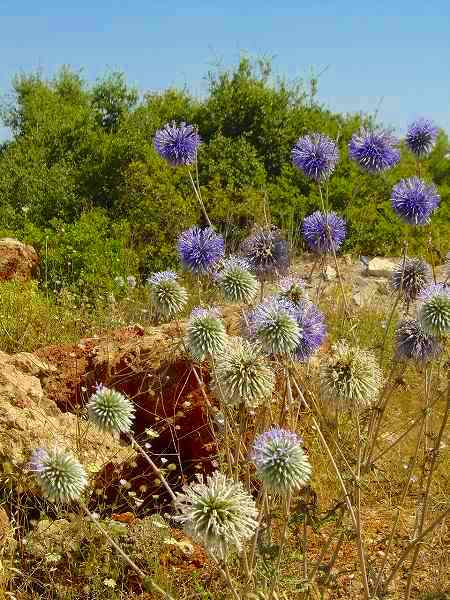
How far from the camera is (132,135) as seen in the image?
39.0ft

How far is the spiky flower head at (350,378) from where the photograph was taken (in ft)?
9.80

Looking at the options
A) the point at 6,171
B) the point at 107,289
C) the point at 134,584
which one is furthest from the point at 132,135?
the point at 134,584

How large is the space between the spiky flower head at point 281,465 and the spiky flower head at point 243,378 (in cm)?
29

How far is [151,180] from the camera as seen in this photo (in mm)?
10703

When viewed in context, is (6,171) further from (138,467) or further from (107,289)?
(138,467)

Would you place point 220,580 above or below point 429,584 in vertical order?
below

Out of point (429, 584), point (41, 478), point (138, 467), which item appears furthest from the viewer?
point (138, 467)

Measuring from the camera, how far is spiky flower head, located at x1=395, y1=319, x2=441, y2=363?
11.3 ft

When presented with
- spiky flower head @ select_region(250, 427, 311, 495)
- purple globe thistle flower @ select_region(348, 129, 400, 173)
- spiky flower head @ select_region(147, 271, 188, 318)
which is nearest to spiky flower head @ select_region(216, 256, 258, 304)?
spiky flower head @ select_region(147, 271, 188, 318)

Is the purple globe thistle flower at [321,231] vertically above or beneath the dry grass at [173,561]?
above

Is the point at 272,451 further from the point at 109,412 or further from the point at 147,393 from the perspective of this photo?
the point at 147,393

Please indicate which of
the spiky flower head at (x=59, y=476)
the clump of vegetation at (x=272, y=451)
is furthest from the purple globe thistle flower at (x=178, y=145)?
the spiky flower head at (x=59, y=476)

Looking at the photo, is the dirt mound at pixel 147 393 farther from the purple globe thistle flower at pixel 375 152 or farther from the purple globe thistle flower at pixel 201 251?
the purple globe thistle flower at pixel 375 152

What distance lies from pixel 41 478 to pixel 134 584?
1.53m
